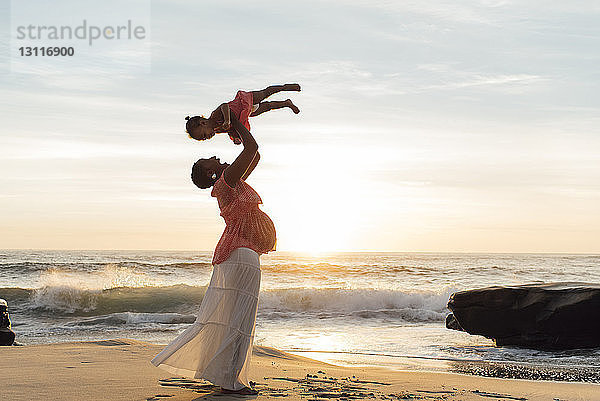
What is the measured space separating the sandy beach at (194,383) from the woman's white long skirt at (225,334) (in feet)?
0.55

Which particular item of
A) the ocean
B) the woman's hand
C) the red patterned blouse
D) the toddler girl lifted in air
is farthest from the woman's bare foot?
the ocean

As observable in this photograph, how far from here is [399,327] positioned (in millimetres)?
15180

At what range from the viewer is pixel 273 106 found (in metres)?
5.06

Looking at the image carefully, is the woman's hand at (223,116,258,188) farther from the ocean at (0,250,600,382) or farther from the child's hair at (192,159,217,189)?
the ocean at (0,250,600,382)

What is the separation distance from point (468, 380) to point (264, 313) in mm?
12758

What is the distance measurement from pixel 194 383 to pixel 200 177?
1584 millimetres

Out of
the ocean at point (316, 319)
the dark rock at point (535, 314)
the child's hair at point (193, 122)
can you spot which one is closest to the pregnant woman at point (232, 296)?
the child's hair at point (193, 122)

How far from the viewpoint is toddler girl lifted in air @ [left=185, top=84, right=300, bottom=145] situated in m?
4.71

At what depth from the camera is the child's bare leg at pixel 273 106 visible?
4965mm

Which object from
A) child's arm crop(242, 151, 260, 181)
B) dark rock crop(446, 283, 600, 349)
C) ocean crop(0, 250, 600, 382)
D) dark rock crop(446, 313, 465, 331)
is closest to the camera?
child's arm crop(242, 151, 260, 181)

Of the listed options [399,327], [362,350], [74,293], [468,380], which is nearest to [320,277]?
[74,293]

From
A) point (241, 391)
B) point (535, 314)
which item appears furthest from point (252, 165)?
point (535, 314)

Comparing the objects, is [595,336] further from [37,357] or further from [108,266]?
[108,266]

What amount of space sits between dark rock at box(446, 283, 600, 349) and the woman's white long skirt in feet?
22.2
